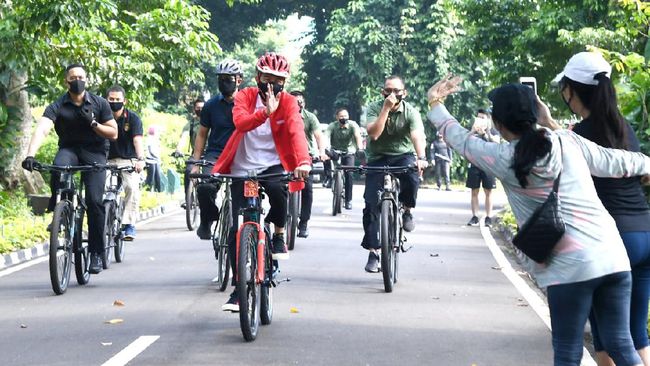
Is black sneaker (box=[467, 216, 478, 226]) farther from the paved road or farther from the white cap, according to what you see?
the white cap

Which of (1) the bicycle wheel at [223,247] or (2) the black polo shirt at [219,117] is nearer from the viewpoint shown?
(1) the bicycle wheel at [223,247]

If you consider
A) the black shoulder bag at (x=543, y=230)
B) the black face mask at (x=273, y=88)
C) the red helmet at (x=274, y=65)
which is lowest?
the black shoulder bag at (x=543, y=230)

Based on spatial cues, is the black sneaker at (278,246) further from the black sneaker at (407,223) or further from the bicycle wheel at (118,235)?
the bicycle wheel at (118,235)

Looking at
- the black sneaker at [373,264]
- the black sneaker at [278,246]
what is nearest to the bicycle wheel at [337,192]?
the black sneaker at [373,264]

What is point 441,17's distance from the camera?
47531 millimetres

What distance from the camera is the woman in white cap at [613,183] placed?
601 centimetres

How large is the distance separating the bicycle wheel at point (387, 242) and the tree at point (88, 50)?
6.57m

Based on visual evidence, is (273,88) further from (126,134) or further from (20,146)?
(20,146)

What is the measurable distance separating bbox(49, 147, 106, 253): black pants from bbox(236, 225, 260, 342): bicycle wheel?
333 cm

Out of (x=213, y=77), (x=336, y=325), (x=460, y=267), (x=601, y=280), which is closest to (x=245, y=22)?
(x=213, y=77)

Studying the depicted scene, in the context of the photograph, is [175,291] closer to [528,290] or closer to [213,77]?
[528,290]

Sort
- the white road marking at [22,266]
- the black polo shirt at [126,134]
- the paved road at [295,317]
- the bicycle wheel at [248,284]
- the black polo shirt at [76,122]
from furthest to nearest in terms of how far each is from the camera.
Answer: the black polo shirt at [126,134]
the white road marking at [22,266]
the black polo shirt at [76,122]
the bicycle wheel at [248,284]
the paved road at [295,317]

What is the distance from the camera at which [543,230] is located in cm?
541

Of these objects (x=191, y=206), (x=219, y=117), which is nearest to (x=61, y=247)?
(x=219, y=117)
